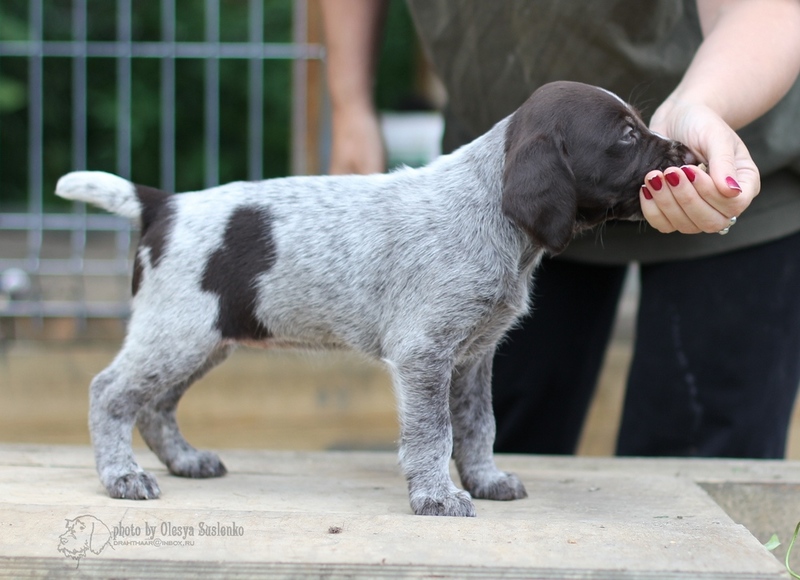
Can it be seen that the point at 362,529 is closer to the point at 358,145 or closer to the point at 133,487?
the point at 133,487

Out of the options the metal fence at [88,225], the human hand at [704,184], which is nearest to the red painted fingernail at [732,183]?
the human hand at [704,184]

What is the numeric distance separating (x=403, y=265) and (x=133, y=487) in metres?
0.91

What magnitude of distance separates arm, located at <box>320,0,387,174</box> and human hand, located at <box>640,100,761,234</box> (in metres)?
1.28

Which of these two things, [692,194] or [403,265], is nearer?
[692,194]

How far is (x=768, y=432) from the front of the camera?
3.46 meters

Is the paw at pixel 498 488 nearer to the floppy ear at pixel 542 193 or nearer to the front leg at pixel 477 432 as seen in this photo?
the front leg at pixel 477 432

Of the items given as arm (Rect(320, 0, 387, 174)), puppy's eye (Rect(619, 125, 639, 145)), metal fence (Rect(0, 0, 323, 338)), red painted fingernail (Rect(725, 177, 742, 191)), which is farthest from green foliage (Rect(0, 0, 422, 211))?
red painted fingernail (Rect(725, 177, 742, 191))

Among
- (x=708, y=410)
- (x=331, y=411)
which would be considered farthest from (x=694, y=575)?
(x=331, y=411)

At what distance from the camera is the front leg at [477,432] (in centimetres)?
282

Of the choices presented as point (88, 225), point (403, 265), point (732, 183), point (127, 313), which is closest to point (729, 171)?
point (732, 183)

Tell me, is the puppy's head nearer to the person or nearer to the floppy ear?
the floppy ear

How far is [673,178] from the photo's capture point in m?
2.38

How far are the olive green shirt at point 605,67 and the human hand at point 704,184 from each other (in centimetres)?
58

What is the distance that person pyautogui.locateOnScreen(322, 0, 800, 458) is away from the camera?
2920 millimetres
